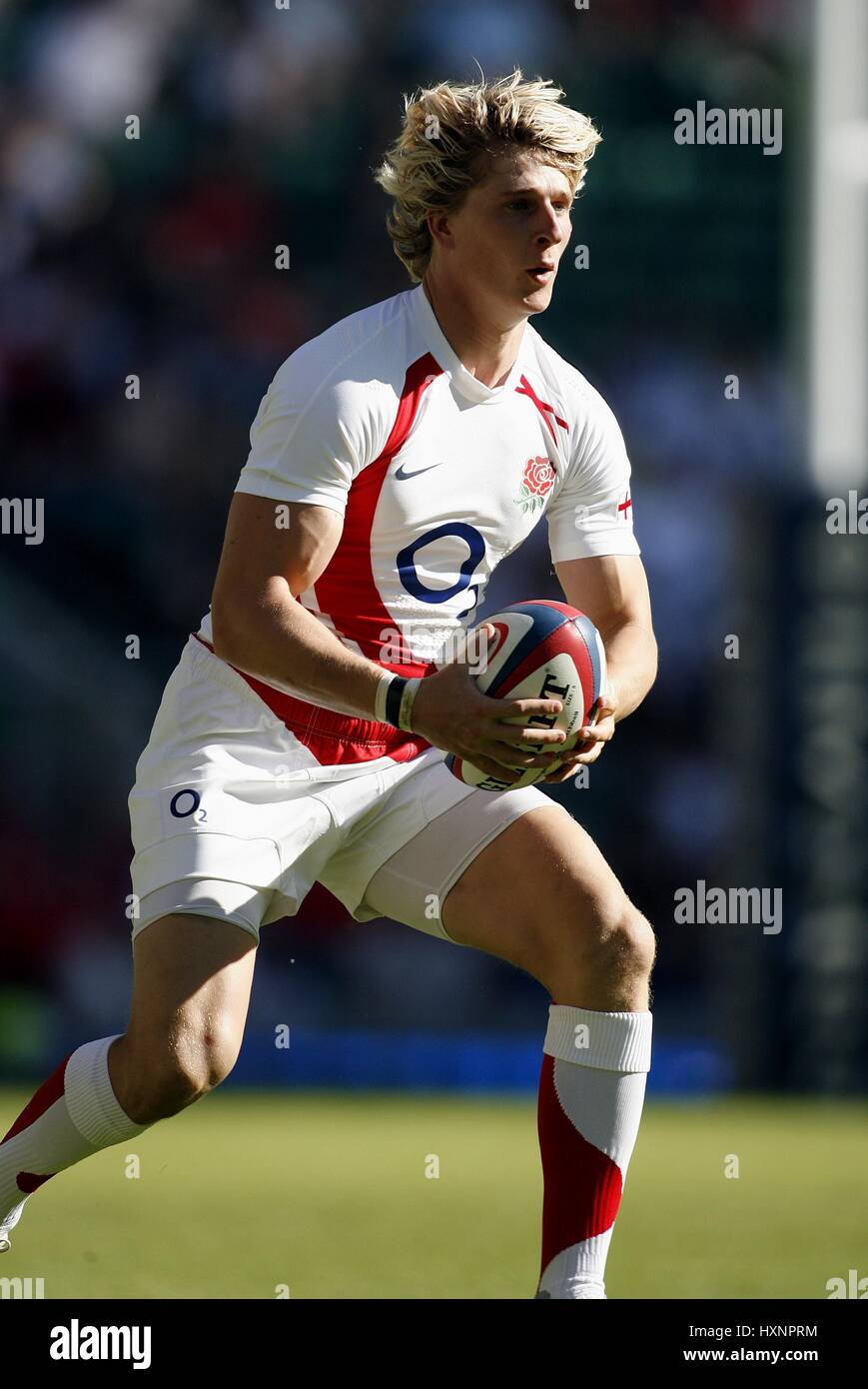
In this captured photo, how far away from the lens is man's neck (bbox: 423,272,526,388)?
11.9 feet

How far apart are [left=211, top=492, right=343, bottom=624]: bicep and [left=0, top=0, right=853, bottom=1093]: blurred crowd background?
5.54 m

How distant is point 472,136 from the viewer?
141 inches

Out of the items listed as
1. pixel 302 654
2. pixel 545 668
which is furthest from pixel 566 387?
pixel 302 654

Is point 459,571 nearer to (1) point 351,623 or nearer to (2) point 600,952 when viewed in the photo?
(1) point 351,623

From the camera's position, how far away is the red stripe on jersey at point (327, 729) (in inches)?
141

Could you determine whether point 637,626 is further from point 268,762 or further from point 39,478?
point 39,478

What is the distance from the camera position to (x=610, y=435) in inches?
151

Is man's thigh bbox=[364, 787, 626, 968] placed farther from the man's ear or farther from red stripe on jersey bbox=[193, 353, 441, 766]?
the man's ear

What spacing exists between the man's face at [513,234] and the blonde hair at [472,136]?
3 centimetres

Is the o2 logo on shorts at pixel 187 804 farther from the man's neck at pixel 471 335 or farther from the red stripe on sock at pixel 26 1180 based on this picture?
the man's neck at pixel 471 335

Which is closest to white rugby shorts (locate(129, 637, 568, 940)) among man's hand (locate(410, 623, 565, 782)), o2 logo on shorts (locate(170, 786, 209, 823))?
o2 logo on shorts (locate(170, 786, 209, 823))

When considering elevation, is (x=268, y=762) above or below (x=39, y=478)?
below

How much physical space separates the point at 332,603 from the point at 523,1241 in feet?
6.25
